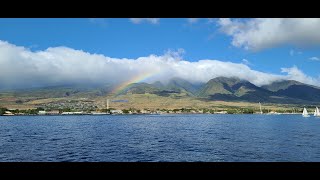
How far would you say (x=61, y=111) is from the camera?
5468 inches

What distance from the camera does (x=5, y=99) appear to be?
169375mm
